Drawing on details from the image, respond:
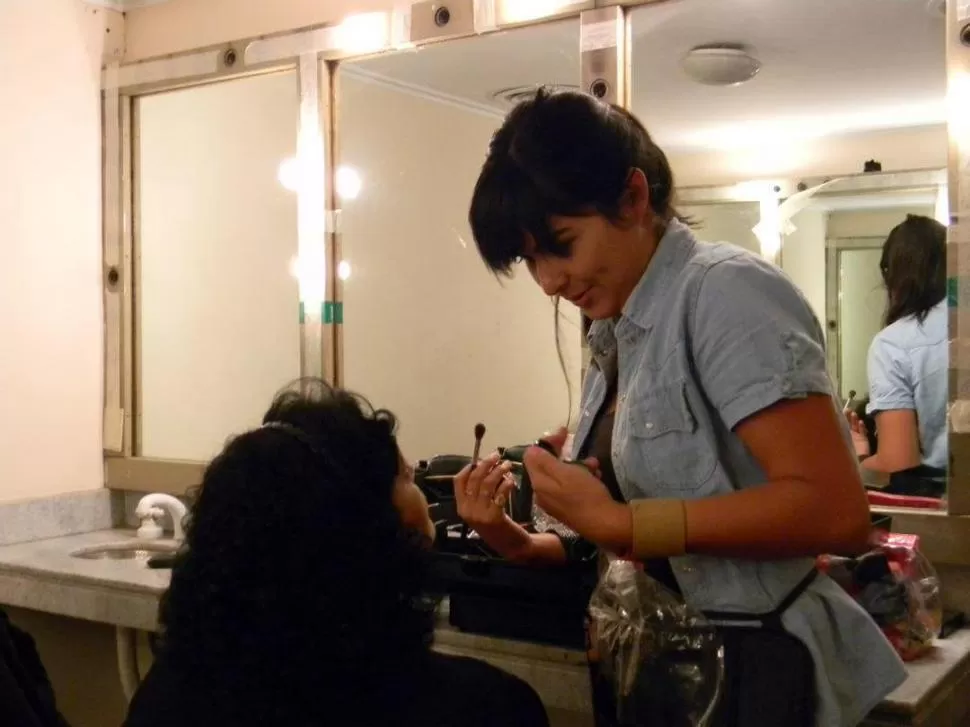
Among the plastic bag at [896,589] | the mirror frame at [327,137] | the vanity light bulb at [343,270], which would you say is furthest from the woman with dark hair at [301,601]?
the vanity light bulb at [343,270]

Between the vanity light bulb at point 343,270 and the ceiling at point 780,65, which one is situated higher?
the ceiling at point 780,65

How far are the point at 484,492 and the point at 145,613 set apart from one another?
99 cm

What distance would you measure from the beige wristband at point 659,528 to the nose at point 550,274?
28cm

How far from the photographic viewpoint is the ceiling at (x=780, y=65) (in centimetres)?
178

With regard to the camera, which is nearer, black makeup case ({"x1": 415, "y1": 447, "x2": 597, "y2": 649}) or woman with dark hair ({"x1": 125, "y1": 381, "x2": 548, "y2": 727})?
woman with dark hair ({"x1": 125, "y1": 381, "x2": 548, "y2": 727})

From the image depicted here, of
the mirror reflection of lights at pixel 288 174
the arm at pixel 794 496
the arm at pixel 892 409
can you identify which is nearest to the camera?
the arm at pixel 794 496

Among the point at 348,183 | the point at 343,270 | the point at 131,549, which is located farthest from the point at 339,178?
the point at 131,549

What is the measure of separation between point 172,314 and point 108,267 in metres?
0.19

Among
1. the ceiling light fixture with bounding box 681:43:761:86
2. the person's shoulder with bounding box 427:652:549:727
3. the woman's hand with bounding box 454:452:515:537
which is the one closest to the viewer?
the person's shoulder with bounding box 427:652:549:727

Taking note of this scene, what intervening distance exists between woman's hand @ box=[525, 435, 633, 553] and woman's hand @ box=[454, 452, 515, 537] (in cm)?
15

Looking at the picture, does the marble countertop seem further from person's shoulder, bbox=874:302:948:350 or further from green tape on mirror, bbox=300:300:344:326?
person's shoulder, bbox=874:302:948:350

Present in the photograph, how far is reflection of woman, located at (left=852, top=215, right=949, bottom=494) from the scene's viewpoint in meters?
1.71

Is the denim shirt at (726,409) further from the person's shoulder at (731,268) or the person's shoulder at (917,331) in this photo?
the person's shoulder at (917,331)

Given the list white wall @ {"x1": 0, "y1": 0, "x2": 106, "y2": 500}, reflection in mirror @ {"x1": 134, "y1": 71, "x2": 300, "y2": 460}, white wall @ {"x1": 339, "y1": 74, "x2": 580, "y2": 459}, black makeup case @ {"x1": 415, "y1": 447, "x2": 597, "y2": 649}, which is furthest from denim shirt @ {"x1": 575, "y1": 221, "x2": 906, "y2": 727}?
white wall @ {"x1": 0, "y1": 0, "x2": 106, "y2": 500}
